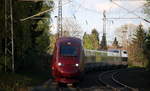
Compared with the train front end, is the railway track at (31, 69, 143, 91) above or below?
below

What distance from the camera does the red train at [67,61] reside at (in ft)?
77.2

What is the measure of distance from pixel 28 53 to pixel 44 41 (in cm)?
1247

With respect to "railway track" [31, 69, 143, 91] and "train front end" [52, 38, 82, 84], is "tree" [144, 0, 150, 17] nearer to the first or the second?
"railway track" [31, 69, 143, 91]

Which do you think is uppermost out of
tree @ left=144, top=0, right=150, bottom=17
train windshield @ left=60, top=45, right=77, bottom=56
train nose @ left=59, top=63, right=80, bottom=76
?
tree @ left=144, top=0, right=150, bottom=17

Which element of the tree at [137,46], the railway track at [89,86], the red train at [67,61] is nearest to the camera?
the railway track at [89,86]

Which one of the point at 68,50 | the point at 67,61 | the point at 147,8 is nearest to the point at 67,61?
the point at 67,61

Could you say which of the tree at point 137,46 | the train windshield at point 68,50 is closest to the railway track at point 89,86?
the train windshield at point 68,50

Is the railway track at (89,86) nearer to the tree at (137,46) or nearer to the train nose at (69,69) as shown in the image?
the train nose at (69,69)

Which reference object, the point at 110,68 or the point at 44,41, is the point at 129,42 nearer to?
the point at 110,68

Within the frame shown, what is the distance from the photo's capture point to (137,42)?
10469cm

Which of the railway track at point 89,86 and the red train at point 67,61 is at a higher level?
the red train at point 67,61

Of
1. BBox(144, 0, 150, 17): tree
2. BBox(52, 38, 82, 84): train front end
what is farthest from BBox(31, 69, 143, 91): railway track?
BBox(144, 0, 150, 17): tree

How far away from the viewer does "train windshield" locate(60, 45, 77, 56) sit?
24.3 meters

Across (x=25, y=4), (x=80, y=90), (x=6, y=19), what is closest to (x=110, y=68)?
(x=25, y=4)
